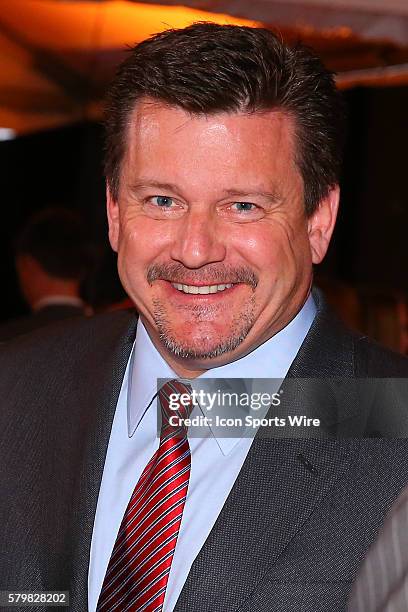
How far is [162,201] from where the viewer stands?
1.70 meters

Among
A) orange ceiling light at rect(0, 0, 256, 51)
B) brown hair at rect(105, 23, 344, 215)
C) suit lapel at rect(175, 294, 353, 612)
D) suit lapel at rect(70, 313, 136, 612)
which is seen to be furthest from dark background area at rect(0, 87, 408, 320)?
suit lapel at rect(175, 294, 353, 612)

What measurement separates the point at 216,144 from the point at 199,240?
16 cm

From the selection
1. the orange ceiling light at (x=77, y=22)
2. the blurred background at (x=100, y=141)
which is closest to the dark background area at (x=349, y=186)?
the blurred background at (x=100, y=141)

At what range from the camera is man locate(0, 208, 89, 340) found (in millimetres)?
3811

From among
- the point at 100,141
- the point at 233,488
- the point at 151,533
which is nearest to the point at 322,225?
the point at 233,488

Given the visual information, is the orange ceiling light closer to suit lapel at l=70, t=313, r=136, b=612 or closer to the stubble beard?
suit lapel at l=70, t=313, r=136, b=612

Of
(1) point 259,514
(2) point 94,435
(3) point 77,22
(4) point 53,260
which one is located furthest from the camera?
(3) point 77,22

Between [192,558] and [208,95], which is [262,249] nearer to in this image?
[208,95]

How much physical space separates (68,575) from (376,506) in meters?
0.53

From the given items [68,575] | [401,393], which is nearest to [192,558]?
[68,575]

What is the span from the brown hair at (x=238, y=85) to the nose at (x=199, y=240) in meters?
0.18

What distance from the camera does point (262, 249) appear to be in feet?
5.50

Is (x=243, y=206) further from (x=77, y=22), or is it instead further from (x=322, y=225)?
(x=77, y=22)

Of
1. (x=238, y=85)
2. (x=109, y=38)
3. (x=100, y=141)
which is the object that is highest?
(x=100, y=141)
